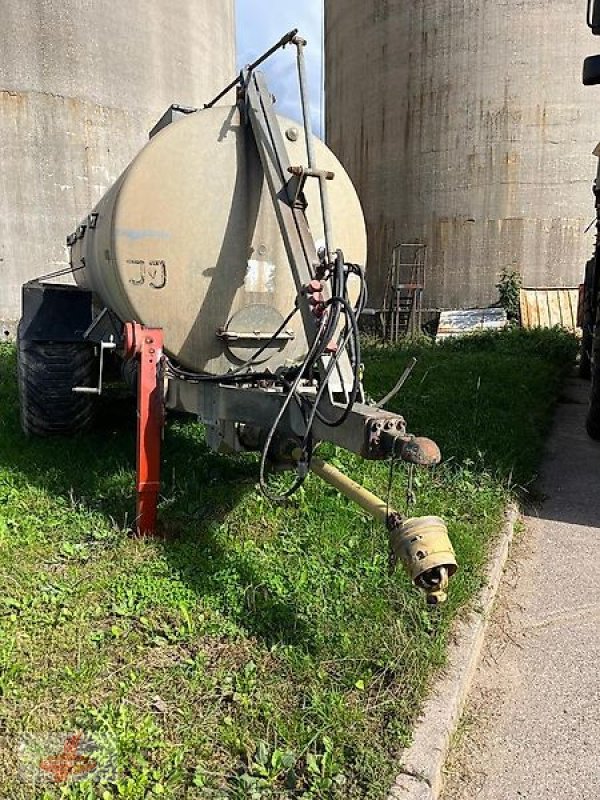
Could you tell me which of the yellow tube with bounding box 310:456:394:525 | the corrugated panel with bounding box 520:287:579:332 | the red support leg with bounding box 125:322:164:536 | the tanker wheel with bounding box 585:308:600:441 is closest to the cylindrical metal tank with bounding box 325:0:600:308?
the corrugated panel with bounding box 520:287:579:332

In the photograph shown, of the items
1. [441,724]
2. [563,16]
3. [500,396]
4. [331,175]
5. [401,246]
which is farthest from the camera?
[401,246]

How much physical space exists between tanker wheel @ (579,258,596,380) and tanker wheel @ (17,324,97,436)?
Result: 6.31 m

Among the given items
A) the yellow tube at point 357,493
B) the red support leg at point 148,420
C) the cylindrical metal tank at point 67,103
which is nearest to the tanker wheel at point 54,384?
the red support leg at point 148,420

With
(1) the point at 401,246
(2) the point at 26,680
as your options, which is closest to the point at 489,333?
(1) the point at 401,246

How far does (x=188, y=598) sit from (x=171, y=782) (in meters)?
1.10

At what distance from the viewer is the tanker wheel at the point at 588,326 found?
29.5ft

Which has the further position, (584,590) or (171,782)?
(584,590)

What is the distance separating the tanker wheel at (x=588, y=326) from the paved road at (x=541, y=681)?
188 inches

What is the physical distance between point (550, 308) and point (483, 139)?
3.58m

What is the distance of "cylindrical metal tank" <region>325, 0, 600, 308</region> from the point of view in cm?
1280

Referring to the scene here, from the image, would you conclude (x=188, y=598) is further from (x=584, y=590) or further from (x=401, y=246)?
(x=401, y=246)

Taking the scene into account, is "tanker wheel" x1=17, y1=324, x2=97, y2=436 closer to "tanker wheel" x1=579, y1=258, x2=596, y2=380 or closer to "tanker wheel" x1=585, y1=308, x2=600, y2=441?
"tanker wheel" x1=585, y1=308, x2=600, y2=441

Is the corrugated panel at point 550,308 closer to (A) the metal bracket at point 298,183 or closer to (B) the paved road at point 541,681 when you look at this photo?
(B) the paved road at point 541,681

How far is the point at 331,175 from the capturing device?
11.8ft
